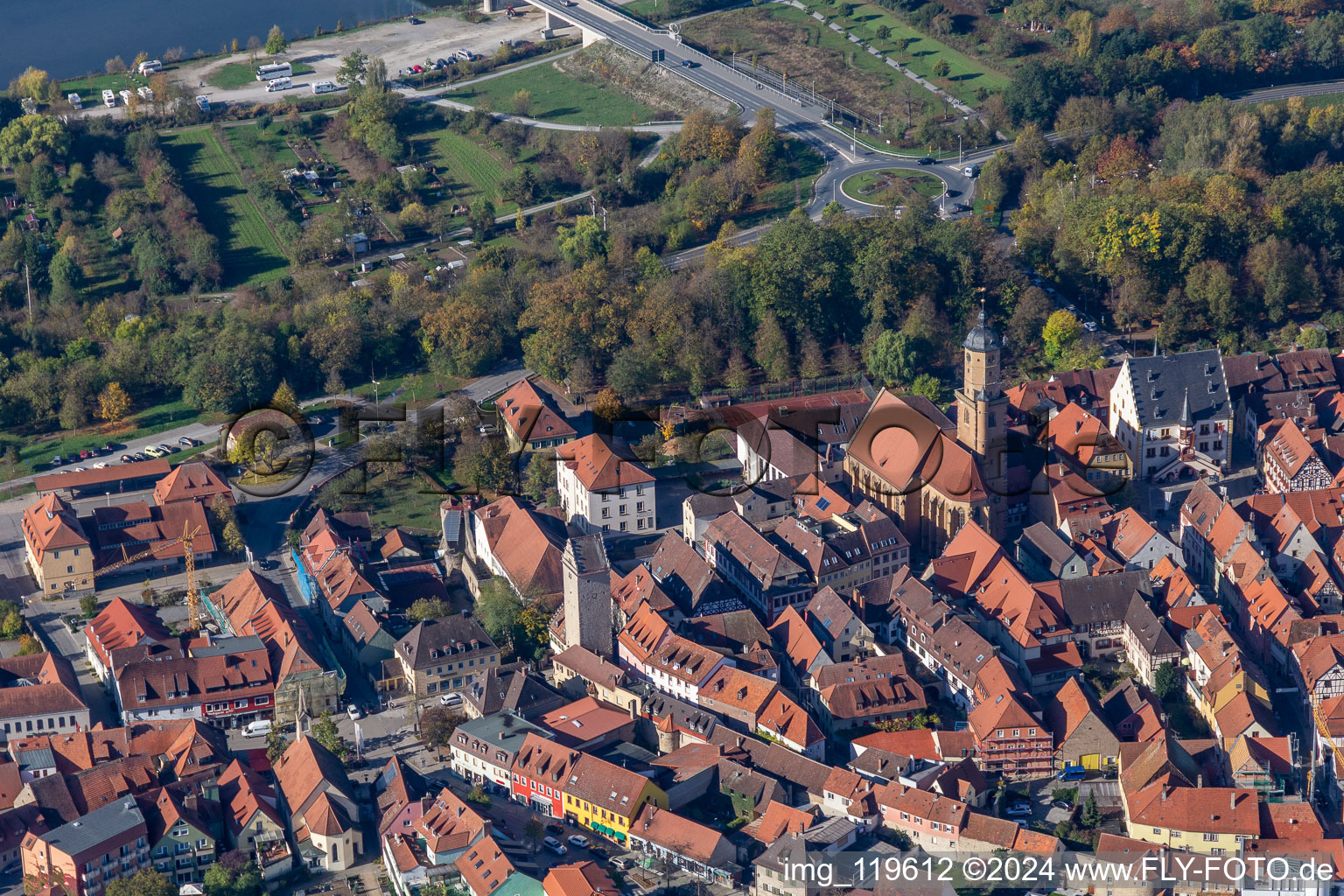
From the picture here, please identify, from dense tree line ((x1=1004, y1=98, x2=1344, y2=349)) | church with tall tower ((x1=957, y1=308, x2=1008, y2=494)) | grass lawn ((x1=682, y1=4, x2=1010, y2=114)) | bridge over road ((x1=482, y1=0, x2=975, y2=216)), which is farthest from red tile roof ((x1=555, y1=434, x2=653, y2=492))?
grass lawn ((x1=682, y1=4, x2=1010, y2=114))

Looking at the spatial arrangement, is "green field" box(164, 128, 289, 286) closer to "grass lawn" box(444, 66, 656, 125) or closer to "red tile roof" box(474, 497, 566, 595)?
"grass lawn" box(444, 66, 656, 125)

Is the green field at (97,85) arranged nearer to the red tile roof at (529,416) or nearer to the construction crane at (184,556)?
the red tile roof at (529,416)

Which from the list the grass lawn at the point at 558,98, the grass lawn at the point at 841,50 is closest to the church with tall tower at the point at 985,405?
the grass lawn at the point at 841,50

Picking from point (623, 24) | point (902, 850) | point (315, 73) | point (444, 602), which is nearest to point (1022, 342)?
point (444, 602)

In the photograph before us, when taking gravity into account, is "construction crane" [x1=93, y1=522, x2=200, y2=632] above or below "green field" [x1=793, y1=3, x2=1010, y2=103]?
below

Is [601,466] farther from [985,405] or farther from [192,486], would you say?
[192,486]

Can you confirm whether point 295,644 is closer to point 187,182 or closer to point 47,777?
point 47,777
